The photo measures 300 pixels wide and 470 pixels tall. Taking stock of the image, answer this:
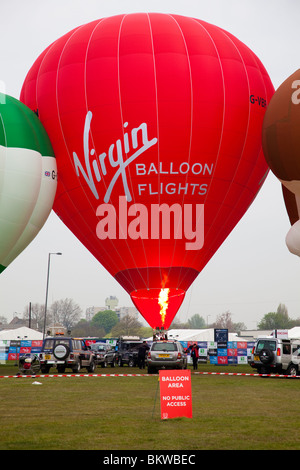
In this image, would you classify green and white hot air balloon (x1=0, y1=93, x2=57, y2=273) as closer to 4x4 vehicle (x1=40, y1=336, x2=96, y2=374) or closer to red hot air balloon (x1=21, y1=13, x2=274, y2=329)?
red hot air balloon (x1=21, y1=13, x2=274, y2=329)

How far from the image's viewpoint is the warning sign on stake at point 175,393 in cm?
1341

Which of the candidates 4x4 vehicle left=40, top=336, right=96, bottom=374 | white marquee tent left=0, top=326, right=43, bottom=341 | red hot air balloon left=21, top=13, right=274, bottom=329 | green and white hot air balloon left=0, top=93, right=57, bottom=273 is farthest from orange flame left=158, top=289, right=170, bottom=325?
white marquee tent left=0, top=326, right=43, bottom=341

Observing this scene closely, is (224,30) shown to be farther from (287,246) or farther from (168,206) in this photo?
(287,246)

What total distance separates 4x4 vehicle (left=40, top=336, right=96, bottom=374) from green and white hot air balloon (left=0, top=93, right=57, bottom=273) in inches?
200

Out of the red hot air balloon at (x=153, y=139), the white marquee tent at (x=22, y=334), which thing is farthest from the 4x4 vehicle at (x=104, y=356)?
the white marquee tent at (x=22, y=334)

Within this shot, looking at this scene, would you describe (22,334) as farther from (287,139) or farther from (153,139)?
(287,139)

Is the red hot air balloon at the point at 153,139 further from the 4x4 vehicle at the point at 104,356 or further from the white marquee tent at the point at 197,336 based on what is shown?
the white marquee tent at the point at 197,336

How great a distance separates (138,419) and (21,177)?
15167mm

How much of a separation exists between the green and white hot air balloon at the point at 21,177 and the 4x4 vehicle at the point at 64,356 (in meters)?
5.08

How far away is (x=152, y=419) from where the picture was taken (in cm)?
1421

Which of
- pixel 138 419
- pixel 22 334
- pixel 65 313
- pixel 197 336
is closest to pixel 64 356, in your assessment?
pixel 138 419

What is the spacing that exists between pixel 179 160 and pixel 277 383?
9227 mm
